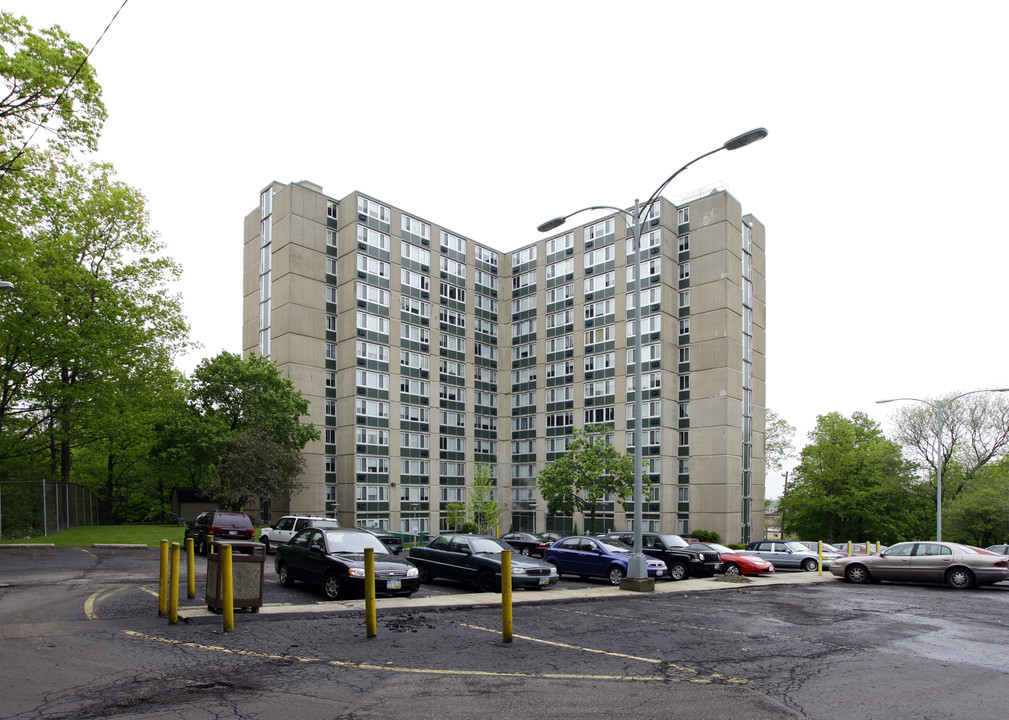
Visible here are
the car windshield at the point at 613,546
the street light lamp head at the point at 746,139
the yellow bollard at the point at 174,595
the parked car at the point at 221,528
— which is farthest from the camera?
the parked car at the point at 221,528

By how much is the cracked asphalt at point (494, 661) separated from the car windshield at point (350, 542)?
4.50 ft

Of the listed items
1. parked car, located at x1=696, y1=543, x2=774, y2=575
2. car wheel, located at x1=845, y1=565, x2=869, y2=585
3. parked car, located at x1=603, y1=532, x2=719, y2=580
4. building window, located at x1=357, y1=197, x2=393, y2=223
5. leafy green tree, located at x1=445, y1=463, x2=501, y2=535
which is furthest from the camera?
building window, located at x1=357, y1=197, x2=393, y2=223

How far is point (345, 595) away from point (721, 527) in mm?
44589

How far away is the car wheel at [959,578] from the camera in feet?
68.3

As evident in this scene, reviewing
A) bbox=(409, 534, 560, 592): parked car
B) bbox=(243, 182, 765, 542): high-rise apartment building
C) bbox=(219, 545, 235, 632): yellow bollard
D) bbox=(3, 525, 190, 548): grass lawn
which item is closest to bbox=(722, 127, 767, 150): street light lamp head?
bbox=(409, 534, 560, 592): parked car

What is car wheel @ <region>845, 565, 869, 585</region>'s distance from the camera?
2251 centimetres

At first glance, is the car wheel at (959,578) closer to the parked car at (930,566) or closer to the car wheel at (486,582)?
the parked car at (930,566)

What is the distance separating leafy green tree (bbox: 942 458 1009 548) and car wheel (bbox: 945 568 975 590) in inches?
1385

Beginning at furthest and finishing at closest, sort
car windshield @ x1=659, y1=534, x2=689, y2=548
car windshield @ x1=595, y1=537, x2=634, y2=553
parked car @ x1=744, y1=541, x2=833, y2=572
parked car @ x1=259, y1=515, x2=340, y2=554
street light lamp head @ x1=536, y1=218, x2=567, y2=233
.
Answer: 1. parked car @ x1=744, y1=541, x2=833, y2=572
2. parked car @ x1=259, y1=515, x2=340, y2=554
3. car windshield @ x1=659, y1=534, x2=689, y2=548
4. car windshield @ x1=595, y1=537, x2=634, y2=553
5. street light lamp head @ x1=536, y1=218, x2=567, y2=233

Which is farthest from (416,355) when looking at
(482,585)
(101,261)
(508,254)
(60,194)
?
(482,585)

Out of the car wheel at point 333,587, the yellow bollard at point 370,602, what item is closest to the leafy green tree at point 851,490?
the car wheel at point 333,587

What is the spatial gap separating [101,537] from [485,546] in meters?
22.6

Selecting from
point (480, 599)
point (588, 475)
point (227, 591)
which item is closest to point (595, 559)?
point (480, 599)

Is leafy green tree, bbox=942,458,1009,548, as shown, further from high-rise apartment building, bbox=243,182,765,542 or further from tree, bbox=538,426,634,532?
tree, bbox=538,426,634,532
